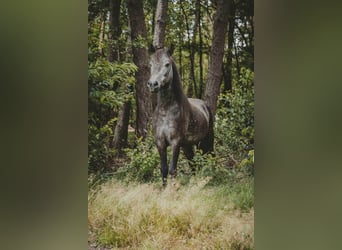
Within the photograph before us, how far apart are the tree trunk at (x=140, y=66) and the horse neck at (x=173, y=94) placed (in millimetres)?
→ 94

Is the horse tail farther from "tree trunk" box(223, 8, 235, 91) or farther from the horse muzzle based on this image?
the horse muzzle

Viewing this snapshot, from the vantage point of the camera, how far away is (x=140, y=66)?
311 centimetres

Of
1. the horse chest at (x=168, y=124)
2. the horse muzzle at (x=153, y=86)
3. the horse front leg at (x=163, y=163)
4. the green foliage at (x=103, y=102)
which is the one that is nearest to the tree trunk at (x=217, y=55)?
the horse chest at (x=168, y=124)

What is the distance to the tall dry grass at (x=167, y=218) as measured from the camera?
3.05 meters

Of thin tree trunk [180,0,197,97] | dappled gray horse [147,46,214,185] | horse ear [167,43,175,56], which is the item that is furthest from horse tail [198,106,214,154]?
horse ear [167,43,175,56]

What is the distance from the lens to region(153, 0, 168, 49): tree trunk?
3078mm

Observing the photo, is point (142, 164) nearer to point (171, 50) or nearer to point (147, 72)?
point (147, 72)

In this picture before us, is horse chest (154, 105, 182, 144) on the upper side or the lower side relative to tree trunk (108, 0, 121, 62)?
lower

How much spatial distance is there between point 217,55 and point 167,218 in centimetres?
121

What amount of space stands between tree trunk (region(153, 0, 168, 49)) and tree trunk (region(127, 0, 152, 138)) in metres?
0.08

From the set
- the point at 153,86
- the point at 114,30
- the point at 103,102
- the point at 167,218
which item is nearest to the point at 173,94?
the point at 153,86

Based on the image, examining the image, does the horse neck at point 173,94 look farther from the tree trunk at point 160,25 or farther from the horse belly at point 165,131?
the tree trunk at point 160,25
